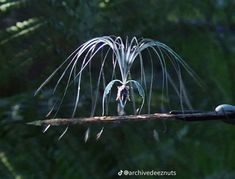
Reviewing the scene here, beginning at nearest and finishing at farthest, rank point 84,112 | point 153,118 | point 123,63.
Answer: point 153,118
point 123,63
point 84,112

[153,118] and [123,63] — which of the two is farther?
[123,63]

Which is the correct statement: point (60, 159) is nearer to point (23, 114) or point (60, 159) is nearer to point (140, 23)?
point (23, 114)

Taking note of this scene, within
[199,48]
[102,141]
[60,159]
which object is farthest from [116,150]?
[199,48]

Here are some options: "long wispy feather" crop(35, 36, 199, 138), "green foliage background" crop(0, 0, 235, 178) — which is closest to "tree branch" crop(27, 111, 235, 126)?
"long wispy feather" crop(35, 36, 199, 138)

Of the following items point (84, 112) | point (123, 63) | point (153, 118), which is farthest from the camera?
point (84, 112)

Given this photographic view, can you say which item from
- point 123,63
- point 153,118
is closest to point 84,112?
point 123,63

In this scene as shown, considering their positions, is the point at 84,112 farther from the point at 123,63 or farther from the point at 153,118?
the point at 153,118

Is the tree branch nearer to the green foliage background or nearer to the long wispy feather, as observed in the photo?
the long wispy feather

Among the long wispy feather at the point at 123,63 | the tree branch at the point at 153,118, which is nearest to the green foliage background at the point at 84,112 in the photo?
the long wispy feather at the point at 123,63
